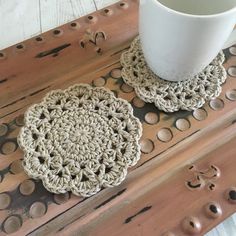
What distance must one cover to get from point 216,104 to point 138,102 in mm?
74

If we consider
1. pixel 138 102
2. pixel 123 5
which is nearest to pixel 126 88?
pixel 138 102

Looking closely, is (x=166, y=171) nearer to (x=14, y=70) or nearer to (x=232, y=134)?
(x=232, y=134)

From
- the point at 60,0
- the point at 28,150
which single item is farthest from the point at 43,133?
the point at 60,0

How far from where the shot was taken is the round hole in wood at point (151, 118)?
0.34 meters

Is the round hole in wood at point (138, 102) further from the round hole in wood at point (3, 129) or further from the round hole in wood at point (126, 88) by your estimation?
the round hole in wood at point (3, 129)

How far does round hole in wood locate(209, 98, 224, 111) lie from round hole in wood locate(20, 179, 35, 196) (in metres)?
0.18

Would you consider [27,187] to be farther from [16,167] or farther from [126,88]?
[126,88]

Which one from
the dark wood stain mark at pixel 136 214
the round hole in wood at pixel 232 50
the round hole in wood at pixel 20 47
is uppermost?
the round hole in wood at pixel 20 47

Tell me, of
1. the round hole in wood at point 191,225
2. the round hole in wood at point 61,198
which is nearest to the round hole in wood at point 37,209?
the round hole in wood at point 61,198

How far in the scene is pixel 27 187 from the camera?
30 cm

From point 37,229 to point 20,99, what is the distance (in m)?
0.13

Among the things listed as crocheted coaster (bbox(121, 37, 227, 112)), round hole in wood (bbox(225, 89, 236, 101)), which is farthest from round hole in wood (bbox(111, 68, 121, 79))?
round hole in wood (bbox(225, 89, 236, 101))

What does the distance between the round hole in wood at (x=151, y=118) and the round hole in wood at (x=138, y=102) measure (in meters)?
0.01

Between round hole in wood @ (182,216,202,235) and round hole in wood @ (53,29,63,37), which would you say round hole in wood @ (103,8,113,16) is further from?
round hole in wood @ (182,216,202,235)
